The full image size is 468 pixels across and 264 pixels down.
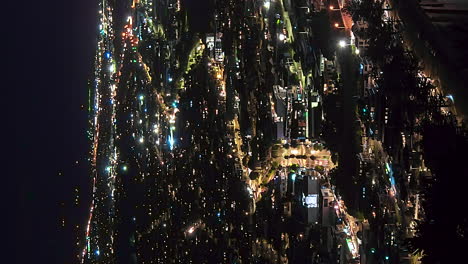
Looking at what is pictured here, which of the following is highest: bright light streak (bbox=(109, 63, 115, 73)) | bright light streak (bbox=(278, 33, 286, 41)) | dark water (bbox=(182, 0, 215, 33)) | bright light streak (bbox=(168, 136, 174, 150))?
bright light streak (bbox=(109, 63, 115, 73))

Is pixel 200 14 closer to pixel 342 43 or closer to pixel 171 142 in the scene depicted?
pixel 171 142

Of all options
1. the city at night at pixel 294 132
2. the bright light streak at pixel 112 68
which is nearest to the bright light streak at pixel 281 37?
the city at night at pixel 294 132

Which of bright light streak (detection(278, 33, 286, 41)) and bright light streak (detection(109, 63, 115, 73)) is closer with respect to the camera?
bright light streak (detection(278, 33, 286, 41))

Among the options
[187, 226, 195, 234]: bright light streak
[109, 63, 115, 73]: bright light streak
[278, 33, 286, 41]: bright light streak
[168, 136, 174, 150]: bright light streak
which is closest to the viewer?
[278, 33, 286, 41]: bright light streak

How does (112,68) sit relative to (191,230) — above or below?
above

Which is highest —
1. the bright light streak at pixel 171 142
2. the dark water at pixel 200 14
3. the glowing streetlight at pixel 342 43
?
the dark water at pixel 200 14

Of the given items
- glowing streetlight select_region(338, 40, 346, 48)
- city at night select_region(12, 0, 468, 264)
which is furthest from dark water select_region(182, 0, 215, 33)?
glowing streetlight select_region(338, 40, 346, 48)

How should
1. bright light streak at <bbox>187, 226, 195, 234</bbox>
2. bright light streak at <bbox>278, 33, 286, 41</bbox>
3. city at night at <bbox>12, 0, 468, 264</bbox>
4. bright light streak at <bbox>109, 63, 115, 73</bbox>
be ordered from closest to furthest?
city at night at <bbox>12, 0, 468, 264</bbox> < bright light streak at <bbox>278, 33, 286, 41</bbox> < bright light streak at <bbox>187, 226, 195, 234</bbox> < bright light streak at <bbox>109, 63, 115, 73</bbox>

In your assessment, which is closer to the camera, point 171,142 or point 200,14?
point 200,14

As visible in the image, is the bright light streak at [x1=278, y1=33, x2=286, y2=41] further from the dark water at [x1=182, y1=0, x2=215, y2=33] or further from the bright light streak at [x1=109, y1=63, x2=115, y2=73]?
the bright light streak at [x1=109, y1=63, x2=115, y2=73]

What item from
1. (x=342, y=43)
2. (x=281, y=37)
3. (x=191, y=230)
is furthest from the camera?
(x=191, y=230)

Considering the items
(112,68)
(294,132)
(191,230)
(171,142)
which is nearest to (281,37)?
(294,132)

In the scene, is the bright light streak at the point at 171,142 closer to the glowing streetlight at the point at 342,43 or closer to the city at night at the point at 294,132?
the city at night at the point at 294,132

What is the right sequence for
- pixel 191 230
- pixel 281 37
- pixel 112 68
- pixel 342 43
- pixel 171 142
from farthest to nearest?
1. pixel 112 68
2. pixel 171 142
3. pixel 191 230
4. pixel 281 37
5. pixel 342 43
